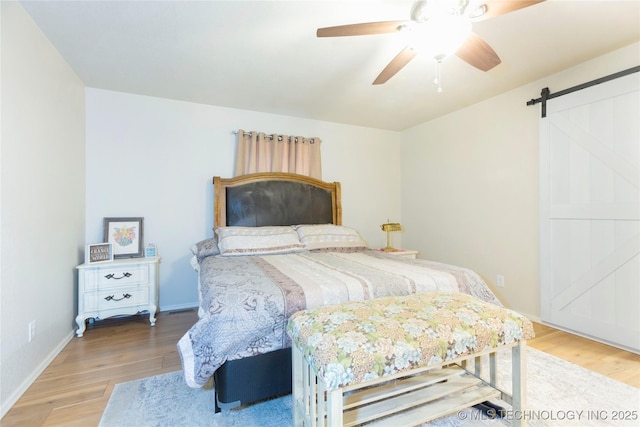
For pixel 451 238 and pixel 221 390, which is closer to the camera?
pixel 221 390

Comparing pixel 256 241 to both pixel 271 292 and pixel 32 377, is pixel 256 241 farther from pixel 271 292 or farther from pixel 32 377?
pixel 32 377

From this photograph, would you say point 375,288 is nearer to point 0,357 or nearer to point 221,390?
point 221,390

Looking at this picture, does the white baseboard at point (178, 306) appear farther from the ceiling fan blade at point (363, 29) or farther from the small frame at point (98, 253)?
the ceiling fan blade at point (363, 29)

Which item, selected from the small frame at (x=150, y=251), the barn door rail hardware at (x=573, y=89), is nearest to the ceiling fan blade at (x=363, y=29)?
the barn door rail hardware at (x=573, y=89)

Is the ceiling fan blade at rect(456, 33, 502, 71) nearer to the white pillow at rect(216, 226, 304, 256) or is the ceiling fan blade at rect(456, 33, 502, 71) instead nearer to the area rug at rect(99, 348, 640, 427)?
the area rug at rect(99, 348, 640, 427)

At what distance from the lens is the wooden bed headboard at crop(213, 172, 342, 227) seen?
3.30 meters

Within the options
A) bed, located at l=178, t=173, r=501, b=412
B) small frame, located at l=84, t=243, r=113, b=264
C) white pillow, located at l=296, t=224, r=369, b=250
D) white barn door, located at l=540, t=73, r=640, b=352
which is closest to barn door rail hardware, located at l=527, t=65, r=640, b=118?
white barn door, located at l=540, t=73, r=640, b=352

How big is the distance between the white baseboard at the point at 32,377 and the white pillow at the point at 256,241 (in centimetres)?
136

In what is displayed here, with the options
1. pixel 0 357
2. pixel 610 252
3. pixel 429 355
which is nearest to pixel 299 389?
pixel 429 355

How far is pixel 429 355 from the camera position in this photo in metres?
1.18

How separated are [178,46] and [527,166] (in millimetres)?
3306

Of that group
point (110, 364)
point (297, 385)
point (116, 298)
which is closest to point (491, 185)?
point (297, 385)

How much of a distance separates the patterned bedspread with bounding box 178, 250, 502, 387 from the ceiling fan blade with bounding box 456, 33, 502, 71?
136 cm

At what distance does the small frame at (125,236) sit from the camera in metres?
2.87
